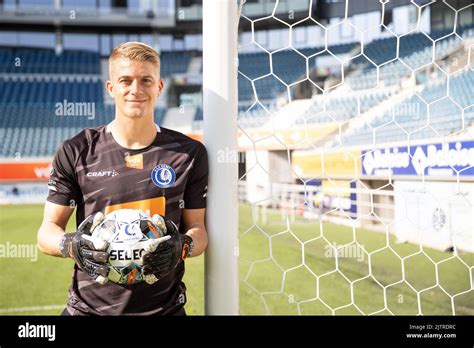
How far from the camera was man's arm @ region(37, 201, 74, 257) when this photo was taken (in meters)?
0.79

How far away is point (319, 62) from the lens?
26.5ft

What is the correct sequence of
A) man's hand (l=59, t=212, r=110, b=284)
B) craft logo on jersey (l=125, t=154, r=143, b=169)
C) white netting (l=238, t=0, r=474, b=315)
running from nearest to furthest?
man's hand (l=59, t=212, r=110, b=284), craft logo on jersey (l=125, t=154, r=143, b=169), white netting (l=238, t=0, r=474, b=315)

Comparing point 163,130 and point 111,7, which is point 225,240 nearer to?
point 163,130

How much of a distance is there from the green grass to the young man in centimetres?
57

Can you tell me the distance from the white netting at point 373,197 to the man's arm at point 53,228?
425 mm

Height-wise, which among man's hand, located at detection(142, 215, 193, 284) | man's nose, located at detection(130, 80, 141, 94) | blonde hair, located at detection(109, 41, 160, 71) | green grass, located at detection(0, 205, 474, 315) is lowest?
green grass, located at detection(0, 205, 474, 315)

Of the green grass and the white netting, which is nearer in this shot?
the white netting

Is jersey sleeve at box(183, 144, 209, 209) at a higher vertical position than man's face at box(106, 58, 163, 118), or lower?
lower

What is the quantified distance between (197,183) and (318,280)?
1277 mm

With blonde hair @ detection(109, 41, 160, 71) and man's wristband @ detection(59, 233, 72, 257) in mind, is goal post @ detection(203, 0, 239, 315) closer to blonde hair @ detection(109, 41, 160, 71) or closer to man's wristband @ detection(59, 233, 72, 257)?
blonde hair @ detection(109, 41, 160, 71)

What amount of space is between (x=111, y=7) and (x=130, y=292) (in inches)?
376

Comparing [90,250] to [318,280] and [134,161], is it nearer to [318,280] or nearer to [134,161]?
[134,161]

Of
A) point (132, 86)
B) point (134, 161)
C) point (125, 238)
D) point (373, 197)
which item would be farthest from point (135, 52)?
point (373, 197)

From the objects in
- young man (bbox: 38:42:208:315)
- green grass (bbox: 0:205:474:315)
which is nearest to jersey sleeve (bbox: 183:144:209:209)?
young man (bbox: 38:42:208:315)
